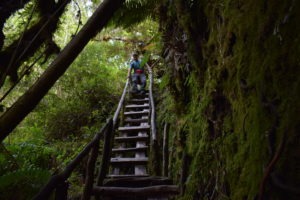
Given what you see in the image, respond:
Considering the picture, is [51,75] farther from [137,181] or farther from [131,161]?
[131,161]

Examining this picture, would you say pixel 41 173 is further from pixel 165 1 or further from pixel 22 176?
pixel 165 1

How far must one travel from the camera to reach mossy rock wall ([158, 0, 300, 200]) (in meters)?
1.58

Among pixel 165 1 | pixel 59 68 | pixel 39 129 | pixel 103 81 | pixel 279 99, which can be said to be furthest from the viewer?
pixel 103 81

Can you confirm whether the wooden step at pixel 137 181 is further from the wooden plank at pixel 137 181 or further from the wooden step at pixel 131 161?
the wooden step at pixel 131 161

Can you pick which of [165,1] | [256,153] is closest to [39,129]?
[165,1]

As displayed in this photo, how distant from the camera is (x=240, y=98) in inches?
85.6

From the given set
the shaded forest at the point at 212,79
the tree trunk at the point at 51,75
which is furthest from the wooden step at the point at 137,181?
the tree trunk at the point at 51,75

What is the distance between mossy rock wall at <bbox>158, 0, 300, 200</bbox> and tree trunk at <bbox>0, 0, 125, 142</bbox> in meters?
0.99

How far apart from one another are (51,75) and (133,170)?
188 inches

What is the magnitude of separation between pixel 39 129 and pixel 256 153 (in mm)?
8140

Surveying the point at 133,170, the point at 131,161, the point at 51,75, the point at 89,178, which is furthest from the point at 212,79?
the point at 133,170

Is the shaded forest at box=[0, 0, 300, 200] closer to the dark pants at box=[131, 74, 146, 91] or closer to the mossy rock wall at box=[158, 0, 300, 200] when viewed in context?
the mossy rock wall at box=[158, 0, 300, 200]

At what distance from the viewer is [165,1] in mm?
4191

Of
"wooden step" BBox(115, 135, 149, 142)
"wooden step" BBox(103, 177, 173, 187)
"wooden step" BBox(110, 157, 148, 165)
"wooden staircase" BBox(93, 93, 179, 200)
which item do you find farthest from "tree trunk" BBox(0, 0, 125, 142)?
"wooden step" BBox(115, 135, 149, 142)
